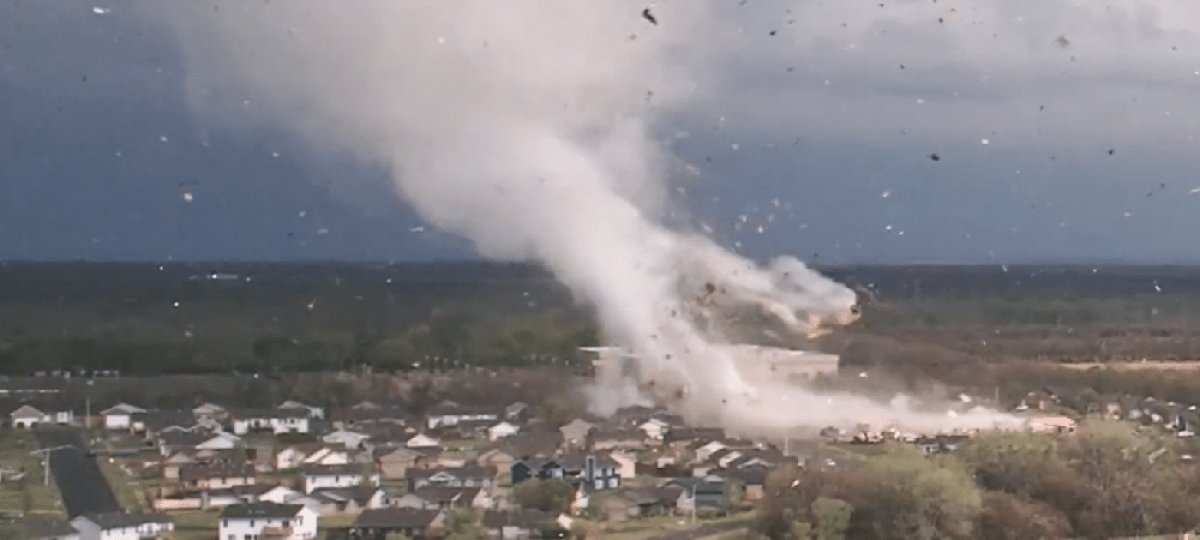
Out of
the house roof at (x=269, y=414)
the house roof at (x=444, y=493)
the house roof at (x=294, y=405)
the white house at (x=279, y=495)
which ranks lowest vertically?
the house roof at (x=444, y=493)

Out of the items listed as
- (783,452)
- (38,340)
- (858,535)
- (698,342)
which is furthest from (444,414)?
(858,535)

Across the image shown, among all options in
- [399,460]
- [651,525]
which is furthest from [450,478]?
[651,525]

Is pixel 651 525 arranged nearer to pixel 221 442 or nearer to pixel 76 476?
pixel 221 442

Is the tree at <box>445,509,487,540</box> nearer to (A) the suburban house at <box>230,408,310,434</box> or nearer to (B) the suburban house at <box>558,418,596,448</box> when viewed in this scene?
(B) the suburban house at <box>558,418,596,448</box>

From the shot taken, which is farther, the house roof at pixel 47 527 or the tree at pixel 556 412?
the tree at pixel 556 412

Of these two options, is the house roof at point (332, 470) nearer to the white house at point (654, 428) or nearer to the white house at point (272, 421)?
the white house at point (272, 421)

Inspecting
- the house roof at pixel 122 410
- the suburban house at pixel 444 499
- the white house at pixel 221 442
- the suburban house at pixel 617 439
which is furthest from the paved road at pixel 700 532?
the house roof at pixel 122 410
